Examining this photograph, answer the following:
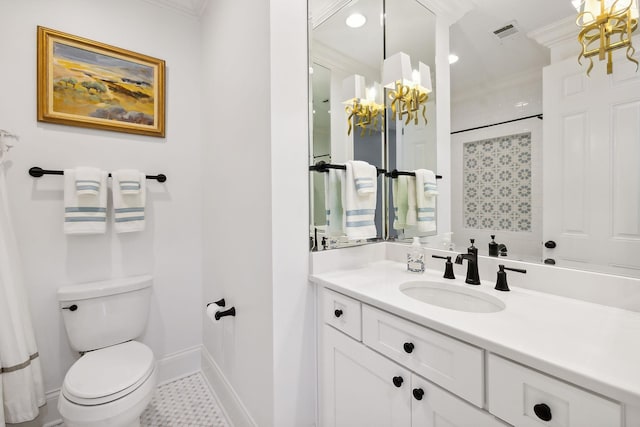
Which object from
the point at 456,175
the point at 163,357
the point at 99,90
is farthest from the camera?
the point at 163,357

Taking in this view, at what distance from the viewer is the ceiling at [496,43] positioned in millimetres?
1036

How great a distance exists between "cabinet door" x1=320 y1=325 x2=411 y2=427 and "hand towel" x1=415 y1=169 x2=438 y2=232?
0.71 metres

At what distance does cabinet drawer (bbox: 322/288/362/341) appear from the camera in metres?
1.08

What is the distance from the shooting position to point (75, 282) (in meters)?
1.62

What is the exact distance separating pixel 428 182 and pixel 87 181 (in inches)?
70.7

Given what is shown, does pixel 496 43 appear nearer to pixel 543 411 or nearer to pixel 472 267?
pixel 472 267

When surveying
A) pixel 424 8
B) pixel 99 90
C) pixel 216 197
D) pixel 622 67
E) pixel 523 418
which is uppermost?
pixel 424 8

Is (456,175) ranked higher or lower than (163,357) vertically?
higher

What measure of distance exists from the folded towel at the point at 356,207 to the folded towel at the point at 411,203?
0.30 meters

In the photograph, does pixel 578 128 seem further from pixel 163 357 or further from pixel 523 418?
pixel 163 357

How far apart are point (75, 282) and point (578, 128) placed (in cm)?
244

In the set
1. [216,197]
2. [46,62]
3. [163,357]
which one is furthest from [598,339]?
[46,62]

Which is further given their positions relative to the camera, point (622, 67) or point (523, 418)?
point (622, 67)

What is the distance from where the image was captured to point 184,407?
1.70m
